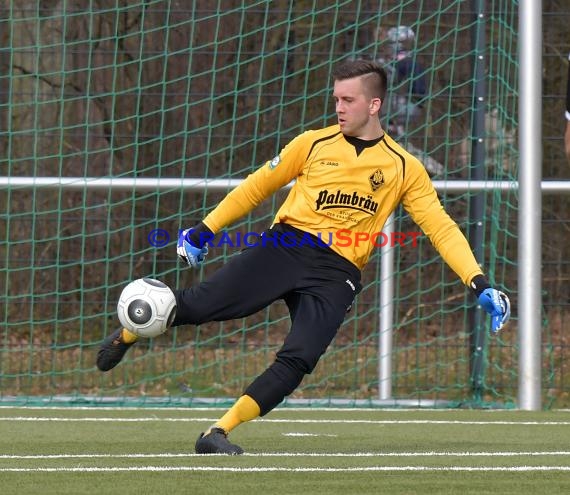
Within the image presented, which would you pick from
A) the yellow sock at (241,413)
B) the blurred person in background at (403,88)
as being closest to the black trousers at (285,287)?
the yellow sock at (241,413)

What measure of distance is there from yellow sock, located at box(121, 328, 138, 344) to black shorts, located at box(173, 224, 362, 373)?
0.24 metres

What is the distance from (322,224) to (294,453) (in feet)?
3.08

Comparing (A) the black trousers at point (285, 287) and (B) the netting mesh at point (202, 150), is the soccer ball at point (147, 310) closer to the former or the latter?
(A) the black trousers at point (285, 287)

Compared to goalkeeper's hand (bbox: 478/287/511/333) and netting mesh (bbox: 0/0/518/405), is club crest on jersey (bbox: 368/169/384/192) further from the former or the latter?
netting mesh (bbox: 0/0/518/405)

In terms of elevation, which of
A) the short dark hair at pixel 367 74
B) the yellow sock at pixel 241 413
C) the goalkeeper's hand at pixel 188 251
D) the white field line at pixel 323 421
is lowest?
the yellow sock at pixel 241 413

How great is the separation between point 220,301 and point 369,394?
3592mm

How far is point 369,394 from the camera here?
30.2 feet

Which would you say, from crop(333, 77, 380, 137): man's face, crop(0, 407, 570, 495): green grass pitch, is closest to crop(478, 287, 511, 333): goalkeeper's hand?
crop(0, 407, 570, 495): green grass pitch

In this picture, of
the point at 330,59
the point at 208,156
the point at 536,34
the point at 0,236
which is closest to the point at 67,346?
the point at 0,236

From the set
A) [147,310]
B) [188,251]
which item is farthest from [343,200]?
[147,310]

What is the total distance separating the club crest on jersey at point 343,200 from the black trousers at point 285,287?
15cm

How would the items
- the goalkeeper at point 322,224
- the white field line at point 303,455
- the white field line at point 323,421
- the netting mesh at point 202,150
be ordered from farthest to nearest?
the netting mesh at point 202,150, the white field line at point 323,421, the goalkeeper at point 322,224, the white field line at point 303,455

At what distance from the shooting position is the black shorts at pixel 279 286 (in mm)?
5773

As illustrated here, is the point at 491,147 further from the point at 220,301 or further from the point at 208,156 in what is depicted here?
the point at 220,301
